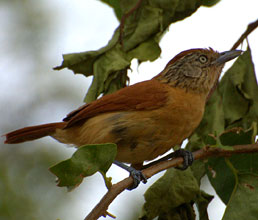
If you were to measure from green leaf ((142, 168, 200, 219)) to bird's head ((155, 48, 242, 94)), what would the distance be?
852 mm

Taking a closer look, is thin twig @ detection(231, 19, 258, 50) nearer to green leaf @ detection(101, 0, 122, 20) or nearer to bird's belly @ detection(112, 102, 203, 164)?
bird's belly @ detection(112, 102, 203, 164)

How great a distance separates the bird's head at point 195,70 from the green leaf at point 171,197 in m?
0.85

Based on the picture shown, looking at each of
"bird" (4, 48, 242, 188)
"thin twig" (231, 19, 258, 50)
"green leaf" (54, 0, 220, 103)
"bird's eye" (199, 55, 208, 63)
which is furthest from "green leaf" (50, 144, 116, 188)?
"bird's eye" (199, 55, 208, 63)

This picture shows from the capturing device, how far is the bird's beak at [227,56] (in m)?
3.58

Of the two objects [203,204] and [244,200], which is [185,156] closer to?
[203,204]

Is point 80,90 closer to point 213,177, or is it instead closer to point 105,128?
point 105,128

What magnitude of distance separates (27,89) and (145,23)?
3537 mm

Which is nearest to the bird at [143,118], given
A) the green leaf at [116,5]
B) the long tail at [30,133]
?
the long tail at [30,133]

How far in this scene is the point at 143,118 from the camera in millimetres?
3248

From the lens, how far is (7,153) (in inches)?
231

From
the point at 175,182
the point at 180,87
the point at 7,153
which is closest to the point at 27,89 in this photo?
the point at 7,153

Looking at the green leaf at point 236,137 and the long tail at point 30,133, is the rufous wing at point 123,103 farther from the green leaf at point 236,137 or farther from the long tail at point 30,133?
the green leaf at point 236,137

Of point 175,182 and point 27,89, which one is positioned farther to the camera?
point 27,89

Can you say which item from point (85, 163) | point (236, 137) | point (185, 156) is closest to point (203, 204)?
point (185, 156)
